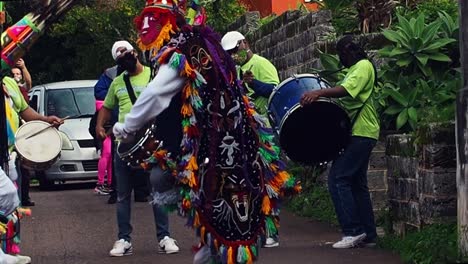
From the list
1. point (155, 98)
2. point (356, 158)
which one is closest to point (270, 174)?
point (155, 98)

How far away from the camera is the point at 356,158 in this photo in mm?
10188

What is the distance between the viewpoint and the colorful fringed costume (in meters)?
7.33

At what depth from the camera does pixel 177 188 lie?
24.5ft

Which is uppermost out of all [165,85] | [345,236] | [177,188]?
[165,85]

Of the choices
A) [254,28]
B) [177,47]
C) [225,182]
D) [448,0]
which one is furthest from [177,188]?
[254,28]

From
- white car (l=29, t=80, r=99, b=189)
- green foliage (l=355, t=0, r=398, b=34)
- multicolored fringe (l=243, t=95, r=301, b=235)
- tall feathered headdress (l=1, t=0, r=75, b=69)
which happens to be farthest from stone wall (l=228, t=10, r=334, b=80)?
tall feathered headdress (l=1, t=0, r=75, b=69)

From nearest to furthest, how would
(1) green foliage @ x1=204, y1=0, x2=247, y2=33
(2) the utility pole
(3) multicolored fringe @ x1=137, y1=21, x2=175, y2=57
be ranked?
(3) multicolored fringe @ x1=137, y1=21, x2=175, y2=57 → (2) the utility pole → (1) green foliage @ x1=204, y1=0, x2=247, y2=33

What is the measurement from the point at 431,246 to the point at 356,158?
1491mm

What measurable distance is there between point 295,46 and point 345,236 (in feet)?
17.9

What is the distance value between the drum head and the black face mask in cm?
154

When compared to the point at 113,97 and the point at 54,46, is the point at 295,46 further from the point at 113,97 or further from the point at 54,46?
the point at 54,46

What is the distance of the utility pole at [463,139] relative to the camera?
8375 millimetres

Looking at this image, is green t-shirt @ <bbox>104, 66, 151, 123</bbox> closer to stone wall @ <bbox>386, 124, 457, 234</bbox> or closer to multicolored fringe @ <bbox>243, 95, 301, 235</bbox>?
A: stone wall @ <bbox>386, 124, 457, 234</bbox>

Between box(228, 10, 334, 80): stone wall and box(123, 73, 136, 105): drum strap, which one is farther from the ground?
box(228, 10, 334, 80): stone wall
